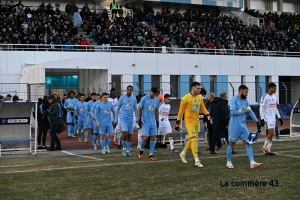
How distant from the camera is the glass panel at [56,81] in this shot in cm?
3606

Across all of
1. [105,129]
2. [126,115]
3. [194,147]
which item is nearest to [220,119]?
[126,115]

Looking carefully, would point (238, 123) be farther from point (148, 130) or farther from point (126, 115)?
point (126, 115)

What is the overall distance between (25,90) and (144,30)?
15156 mm

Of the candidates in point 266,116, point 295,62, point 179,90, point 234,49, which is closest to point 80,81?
point 179,90

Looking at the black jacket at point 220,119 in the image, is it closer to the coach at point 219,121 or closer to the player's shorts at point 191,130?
the coach at point 219,121

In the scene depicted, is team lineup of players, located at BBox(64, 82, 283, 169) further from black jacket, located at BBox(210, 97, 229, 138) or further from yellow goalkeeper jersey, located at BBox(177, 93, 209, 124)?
black jacket, located at BBox(210, 97, 229, 138)

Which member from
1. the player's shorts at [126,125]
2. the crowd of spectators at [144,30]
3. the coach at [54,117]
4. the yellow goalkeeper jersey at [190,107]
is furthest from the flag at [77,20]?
the yellow goalkeeper jersey at [190,107]

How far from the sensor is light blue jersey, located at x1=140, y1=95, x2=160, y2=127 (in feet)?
49.5

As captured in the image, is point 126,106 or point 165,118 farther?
point 165,118

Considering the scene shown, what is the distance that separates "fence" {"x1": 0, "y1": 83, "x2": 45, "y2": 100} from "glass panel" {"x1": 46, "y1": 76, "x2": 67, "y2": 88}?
5290mm

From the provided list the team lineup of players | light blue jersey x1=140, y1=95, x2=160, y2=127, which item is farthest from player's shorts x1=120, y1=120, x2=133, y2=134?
light blue jersey x1=140, y1=95, x2=160, y2=127

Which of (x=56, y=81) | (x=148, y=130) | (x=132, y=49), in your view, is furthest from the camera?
(x=132, y=49)

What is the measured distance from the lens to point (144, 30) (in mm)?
41062

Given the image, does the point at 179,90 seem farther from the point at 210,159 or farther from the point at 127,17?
the point at 210,159
